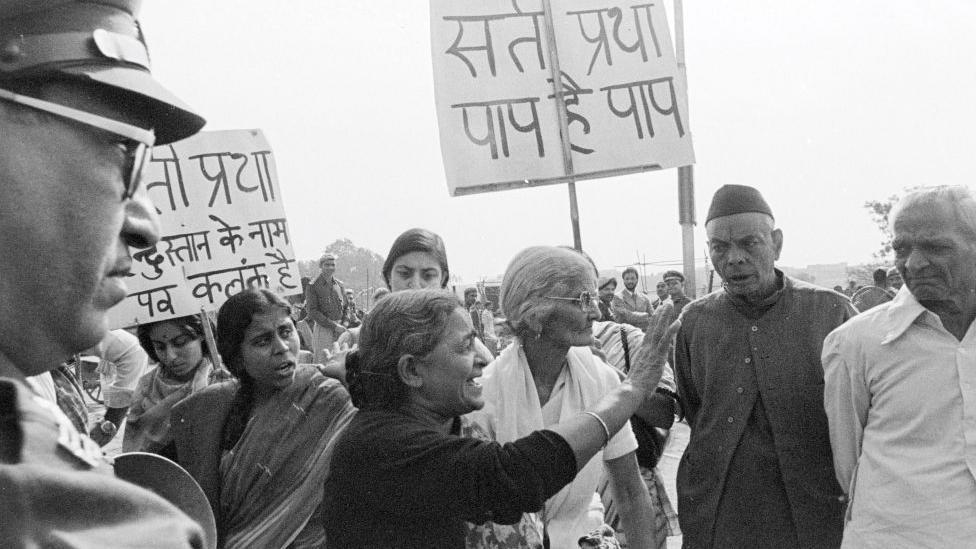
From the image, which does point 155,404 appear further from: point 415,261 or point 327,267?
point 327,267

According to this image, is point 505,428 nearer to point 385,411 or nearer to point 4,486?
point 385,411

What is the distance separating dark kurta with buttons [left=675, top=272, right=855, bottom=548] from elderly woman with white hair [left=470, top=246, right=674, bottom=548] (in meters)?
0.37

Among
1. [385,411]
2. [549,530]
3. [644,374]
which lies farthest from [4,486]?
[549,530]

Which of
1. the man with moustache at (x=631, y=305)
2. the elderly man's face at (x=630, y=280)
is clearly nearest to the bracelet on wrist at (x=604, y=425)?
the man with moustache at (x=631, y=305)

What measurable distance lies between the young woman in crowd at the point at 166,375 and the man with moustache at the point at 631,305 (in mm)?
8124

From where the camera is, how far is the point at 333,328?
11.9 meters

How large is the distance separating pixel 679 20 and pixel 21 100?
250 inches

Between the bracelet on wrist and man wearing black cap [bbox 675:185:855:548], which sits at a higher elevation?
the bracelet on wrist

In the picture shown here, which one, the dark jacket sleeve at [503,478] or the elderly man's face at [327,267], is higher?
the dark jacket sleeve at [503,478]

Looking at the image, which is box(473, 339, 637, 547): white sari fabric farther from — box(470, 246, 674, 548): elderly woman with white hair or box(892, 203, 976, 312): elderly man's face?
box(892, 203, 976, 312): elderly man's face

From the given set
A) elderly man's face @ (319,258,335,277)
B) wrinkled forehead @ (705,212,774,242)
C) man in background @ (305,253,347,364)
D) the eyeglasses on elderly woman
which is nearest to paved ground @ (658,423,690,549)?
wrinkled forehead @ (705,212,774,242)

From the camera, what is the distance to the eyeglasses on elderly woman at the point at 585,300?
10.2ft

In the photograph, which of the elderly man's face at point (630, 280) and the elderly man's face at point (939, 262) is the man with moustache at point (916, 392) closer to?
the elderly man's face at point (939, 262)

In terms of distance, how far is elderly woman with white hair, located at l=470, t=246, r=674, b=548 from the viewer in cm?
306
